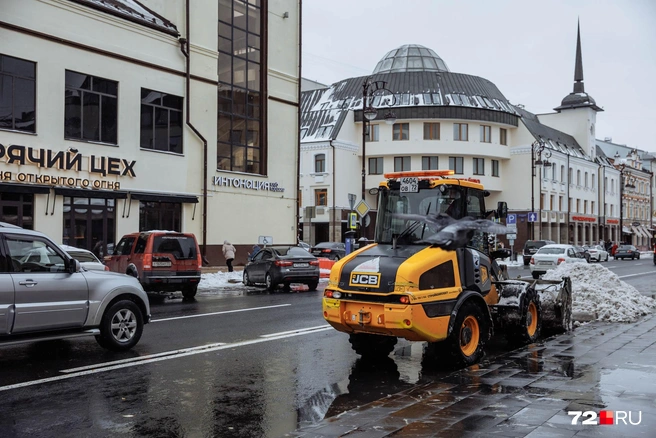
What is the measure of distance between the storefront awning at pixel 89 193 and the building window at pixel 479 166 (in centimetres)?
4276

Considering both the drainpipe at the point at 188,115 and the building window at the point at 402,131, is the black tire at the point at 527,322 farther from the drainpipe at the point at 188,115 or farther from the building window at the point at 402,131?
the building window at the point at 402,131

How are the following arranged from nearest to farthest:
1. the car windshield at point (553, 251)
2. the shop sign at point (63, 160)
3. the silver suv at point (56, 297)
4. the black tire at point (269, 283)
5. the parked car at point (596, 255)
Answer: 1. the silver suv at point (56, 297)
2. the black tire at point (269, 283)
3. the shop sign at point (63, 160)
4. the car windshield at point (553, 251)
5. the parked car at point (596, 255)

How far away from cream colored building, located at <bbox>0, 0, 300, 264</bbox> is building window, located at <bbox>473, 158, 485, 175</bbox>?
3161 centimetres

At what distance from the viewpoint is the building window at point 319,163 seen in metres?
58.0

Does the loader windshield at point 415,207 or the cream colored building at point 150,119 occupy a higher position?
the cream colored building at point 150,119

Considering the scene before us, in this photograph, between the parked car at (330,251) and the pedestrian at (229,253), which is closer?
the pedestrian at (229,253)

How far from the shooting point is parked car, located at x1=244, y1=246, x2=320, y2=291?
72.6ft

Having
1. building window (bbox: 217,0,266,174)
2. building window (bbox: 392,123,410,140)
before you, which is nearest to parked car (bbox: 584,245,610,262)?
building window (bbox: 392,123,410,140)

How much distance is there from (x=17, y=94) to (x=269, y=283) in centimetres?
1080

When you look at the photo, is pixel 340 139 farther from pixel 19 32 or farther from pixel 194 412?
pixel 194 412

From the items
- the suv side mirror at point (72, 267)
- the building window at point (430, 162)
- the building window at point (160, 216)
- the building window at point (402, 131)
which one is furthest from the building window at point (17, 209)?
the building window at point (430, 162)

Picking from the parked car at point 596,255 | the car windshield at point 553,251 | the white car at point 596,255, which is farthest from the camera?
the white car at point 596,255
